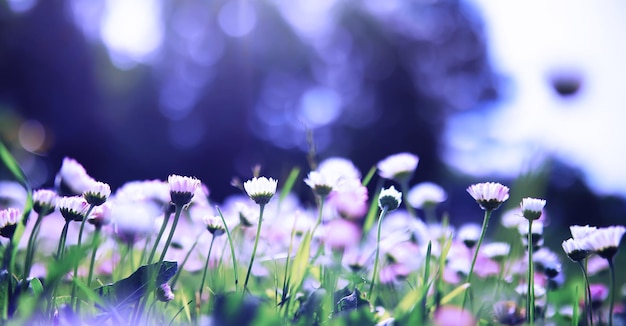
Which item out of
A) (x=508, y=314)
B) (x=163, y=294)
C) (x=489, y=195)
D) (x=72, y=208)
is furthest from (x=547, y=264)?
(x=72, y=208)

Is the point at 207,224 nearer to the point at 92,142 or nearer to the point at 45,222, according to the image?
the point at 45,222

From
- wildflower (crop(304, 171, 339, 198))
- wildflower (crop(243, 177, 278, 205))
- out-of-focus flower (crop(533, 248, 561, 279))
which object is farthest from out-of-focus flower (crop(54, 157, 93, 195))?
out-of-focus flower (crop(533, 248, 561, 279))

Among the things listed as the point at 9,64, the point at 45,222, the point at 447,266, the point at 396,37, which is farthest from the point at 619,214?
the point at 9,64

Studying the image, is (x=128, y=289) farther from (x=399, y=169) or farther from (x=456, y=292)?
(x=399, y=169)

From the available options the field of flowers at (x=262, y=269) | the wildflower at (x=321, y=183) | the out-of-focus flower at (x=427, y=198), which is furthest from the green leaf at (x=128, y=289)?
the out-of-focus flower at (x=427, y=198)

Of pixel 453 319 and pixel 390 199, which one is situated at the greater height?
pixel 390 199

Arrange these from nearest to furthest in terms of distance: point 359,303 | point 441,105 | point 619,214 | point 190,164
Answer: point 359,303
point 619,214
point 190,164
point 441,105
